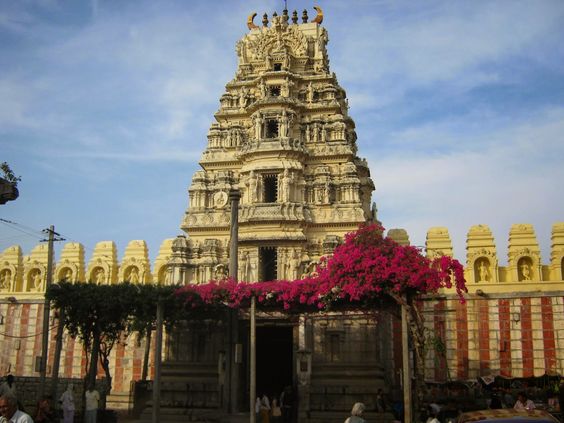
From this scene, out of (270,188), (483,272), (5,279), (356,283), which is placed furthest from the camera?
(5,279)

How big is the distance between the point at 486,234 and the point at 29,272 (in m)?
23.5

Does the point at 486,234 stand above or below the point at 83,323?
above

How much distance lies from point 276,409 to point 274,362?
7768 mm

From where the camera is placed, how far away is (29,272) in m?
34.5

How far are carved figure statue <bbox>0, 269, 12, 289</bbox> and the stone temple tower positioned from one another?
977 cm

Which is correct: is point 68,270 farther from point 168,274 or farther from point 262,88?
point 262,88

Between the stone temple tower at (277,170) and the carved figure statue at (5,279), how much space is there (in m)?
9.77

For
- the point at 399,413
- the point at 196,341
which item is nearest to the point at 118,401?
the point at 196,341

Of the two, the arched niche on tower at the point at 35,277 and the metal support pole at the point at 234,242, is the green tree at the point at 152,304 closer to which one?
the metal support pole at the point at 234,242

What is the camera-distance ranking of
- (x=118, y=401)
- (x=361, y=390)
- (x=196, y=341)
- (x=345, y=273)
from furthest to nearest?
(x=118, y=401) < (x=196, y=341) < (x=361, y=390) < (x=345, y=273)

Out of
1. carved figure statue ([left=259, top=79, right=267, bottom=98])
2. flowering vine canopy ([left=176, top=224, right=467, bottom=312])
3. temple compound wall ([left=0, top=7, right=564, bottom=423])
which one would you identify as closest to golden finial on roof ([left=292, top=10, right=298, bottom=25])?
temple compound wall ([left=0, top=7, right=564, bottom=423])

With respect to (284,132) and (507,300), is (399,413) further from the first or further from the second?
(284,132)

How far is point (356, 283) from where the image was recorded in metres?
18.8

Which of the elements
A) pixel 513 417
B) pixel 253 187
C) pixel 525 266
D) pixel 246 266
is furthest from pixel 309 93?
pixel 513 417
